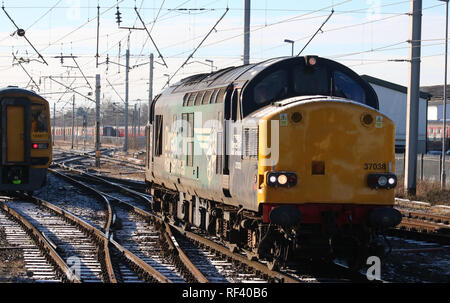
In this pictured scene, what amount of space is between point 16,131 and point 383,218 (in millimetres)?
14987

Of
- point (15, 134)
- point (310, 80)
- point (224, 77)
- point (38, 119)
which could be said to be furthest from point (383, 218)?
point (38, 119)

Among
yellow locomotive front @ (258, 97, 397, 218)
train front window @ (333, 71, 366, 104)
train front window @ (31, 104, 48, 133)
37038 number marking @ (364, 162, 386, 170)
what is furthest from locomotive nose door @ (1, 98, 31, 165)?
37038 number marking @ (364, 162, 386, 170)

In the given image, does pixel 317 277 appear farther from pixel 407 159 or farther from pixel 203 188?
pixel 407 159

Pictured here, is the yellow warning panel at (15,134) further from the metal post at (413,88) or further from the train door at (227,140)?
the metal post at (413,88)

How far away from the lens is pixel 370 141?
1116cm

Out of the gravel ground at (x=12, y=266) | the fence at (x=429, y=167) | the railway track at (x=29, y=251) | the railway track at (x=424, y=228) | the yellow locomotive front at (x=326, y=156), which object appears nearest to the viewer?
the yellow locomotive front at (x=326, y=156)

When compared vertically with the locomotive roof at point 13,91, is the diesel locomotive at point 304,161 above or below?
below

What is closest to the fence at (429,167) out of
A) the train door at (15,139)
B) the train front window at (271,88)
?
the train door at (15,139)

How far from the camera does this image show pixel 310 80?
12195mm

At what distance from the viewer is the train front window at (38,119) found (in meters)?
23.2

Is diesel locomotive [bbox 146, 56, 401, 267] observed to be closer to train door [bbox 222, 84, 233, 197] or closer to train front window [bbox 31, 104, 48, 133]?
train door [bbox 222, 84, 233, 197]

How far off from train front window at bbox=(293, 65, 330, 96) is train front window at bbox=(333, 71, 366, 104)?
0.16 m

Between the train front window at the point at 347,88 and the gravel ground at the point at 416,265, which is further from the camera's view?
the train front window at the point at 347,88

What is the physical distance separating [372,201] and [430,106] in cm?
6538
